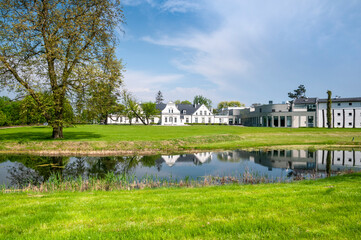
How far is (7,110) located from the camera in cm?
5772

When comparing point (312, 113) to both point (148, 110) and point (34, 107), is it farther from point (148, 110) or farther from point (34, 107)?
point (34, 107)

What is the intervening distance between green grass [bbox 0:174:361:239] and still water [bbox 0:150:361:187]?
701 cm

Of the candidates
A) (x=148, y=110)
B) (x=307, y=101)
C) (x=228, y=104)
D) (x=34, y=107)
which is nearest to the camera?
(x=34, y=107)

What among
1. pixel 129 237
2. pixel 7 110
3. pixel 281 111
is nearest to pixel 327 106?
pixel 281 111

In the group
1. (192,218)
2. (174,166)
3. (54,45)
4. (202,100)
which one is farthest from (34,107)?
(202,100)

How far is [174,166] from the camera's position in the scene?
54.0 feet

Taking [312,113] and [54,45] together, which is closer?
[54,45]

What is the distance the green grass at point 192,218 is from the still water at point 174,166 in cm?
701

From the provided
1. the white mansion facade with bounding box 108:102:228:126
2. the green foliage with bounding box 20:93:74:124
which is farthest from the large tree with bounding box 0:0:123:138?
the white mansion facade with bounding box 108:102:228:126

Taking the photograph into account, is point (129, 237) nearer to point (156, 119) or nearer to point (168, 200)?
point (168, 200)

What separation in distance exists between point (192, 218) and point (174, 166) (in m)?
11.7

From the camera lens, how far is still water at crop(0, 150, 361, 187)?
1377 cm

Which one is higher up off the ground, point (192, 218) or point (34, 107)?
point (34, 107)

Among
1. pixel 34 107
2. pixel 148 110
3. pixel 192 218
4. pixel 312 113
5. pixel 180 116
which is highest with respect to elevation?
pixel 148 110
